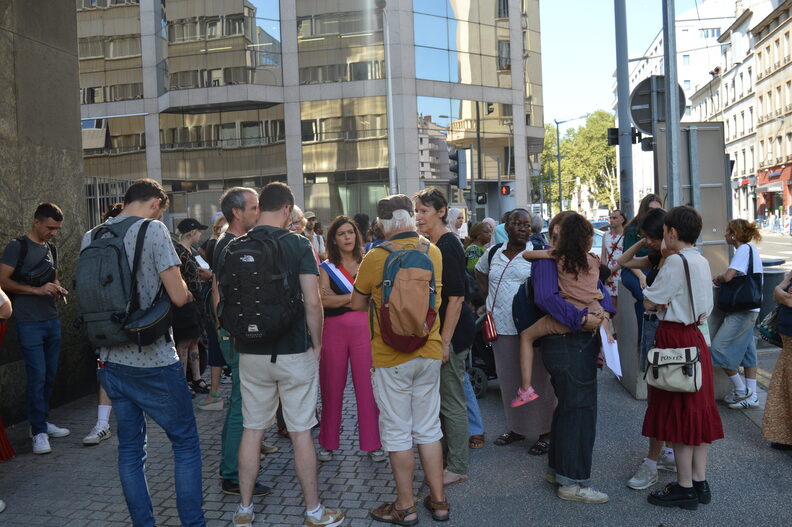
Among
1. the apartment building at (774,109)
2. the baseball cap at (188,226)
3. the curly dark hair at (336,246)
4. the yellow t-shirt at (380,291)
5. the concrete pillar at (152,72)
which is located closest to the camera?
the yellow t-shirt at (380,291)

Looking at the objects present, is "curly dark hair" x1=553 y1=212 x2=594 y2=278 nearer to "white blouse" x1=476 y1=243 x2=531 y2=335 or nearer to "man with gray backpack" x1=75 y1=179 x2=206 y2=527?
"white blouse" x1=476 y1=243 x2=531 y2=335

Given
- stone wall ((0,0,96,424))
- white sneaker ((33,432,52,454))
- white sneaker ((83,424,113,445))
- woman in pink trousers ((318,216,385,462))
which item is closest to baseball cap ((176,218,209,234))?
stone wall ((0,0,96,424))

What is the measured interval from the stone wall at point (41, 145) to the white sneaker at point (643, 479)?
5454mm

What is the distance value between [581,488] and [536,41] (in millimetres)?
39982

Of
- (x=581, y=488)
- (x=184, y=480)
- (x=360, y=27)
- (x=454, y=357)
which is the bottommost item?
(x=581, y=488)

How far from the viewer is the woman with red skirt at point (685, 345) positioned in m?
4.26

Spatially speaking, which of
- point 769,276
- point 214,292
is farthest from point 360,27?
point 214,292

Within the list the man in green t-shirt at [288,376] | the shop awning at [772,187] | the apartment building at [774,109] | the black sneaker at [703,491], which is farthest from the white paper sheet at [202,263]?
the shop awning at [772,187]

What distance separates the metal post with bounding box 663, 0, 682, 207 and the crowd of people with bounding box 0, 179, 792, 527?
8.96 feet

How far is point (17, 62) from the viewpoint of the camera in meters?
6.91

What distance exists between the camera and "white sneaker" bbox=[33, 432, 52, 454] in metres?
5.57

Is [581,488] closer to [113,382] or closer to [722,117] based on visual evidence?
[113,382]

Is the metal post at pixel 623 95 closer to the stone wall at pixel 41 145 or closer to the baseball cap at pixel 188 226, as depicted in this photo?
the baseball cap at pixel 188 226

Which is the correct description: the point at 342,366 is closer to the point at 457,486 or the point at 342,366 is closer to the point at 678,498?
the point at 457,486
